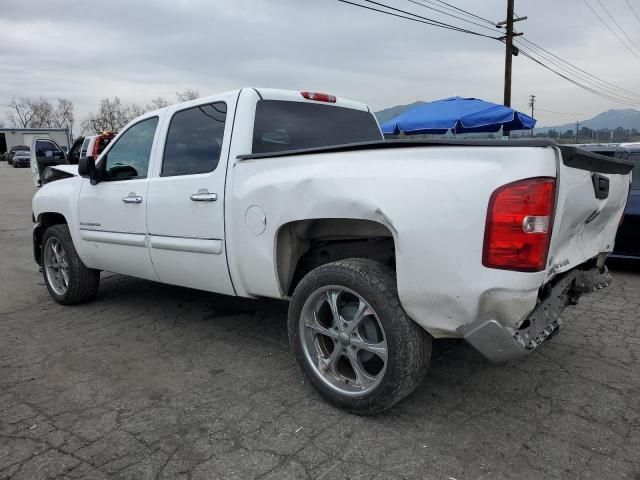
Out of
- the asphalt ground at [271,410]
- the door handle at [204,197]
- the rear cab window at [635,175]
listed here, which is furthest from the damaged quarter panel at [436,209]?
the rear cab window at [635,175]

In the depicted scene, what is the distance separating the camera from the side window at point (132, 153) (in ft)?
14.5

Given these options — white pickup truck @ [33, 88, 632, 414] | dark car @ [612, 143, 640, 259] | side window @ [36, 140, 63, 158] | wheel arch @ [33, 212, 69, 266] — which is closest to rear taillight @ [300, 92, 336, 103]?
white pickup truck @ [33, 88, 632, 414]

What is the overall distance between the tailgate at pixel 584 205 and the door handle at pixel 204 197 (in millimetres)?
2150

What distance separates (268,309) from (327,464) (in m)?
2.58

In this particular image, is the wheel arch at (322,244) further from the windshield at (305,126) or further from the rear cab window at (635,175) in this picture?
the rear cab window at (635,175)

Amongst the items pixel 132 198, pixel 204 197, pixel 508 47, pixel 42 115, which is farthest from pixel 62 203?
pixel 42 115

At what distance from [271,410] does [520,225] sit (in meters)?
1.75

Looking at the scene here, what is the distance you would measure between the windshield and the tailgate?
2.01 meters

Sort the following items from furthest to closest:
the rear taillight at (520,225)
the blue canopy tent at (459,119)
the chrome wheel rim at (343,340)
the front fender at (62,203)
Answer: the blue canopy tent at (459,119)
the front fender at (62,203)
the chrome wheel rim at (343,340)
the rear taillight at (520,225)

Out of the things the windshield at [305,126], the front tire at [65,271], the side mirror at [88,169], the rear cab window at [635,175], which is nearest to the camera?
the windshield at [305,126]

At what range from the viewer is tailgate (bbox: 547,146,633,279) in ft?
8.04

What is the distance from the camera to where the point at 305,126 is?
413cm

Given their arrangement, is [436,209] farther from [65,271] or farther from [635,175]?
[635,175]

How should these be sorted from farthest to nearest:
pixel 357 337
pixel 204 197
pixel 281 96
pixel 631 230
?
pixel 631 230 → pixel 281 96 → pixel 204 197 → pixel 357 337
